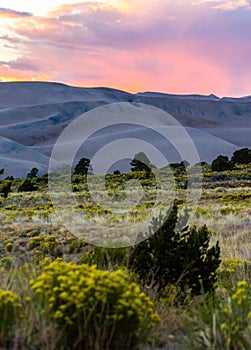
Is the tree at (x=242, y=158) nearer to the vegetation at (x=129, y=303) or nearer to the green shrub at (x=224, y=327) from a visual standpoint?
the vegetation at (x=129, y=303)

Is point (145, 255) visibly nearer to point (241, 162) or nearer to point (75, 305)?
point (75, 305)

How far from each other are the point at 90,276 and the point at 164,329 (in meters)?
1.25

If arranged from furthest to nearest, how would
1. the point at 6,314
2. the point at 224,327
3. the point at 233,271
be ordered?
1. the point at 233,271
2. the point at 224,327
3. the point at 6,314

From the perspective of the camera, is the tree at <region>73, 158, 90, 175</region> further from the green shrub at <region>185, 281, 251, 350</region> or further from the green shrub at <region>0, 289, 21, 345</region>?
the green shrub at <region>0, 289, 21, 345</region>

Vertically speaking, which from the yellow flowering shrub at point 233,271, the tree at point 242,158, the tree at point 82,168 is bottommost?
the yellow flowering shrub at point 233,271

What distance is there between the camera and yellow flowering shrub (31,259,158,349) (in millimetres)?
3906

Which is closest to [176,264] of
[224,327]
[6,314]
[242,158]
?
[224,327]

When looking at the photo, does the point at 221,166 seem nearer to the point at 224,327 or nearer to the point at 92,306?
the point at 224,327

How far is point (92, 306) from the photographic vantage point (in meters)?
3.95

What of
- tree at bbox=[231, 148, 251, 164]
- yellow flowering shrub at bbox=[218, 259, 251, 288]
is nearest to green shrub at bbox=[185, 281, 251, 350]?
yellow flowering shrub at bbox=[218, 259, 251, 288]

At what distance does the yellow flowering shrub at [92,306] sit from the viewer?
12.8ft

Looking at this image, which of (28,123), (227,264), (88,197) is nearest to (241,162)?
(88,197)

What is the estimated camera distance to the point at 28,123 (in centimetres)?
17225

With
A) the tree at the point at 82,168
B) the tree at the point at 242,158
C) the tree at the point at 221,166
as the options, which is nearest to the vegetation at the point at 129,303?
the tree at the point at 221,166
